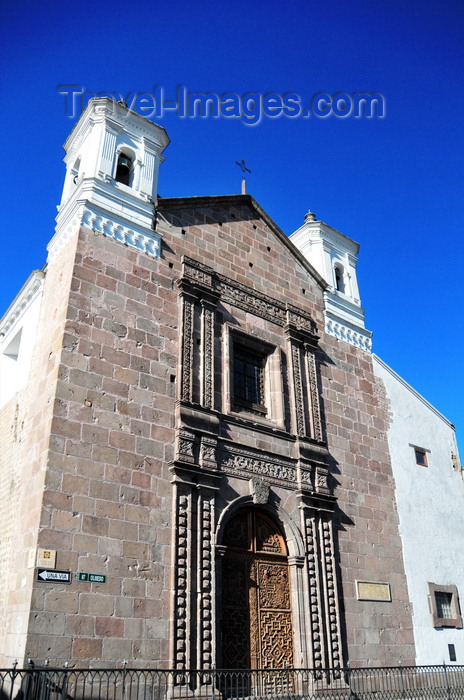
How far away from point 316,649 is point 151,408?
16.6ft

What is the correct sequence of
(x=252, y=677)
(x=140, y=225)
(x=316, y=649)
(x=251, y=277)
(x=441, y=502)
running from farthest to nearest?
(x=441, y=502) < (x=251, y=277) < (x=140, y=225) < (x=316, y=649) < (x=252, y=677)

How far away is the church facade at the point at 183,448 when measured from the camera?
8.41m

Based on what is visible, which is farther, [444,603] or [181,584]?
[444,603]

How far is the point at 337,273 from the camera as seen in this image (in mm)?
16234

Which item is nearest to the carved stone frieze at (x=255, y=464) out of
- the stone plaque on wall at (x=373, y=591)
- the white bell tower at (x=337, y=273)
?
the stone plaque on wall at (x=373, y=591)

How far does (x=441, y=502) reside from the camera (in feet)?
48.5

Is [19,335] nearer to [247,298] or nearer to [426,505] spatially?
[247,298]

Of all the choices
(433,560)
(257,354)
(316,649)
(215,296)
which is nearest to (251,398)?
(257,354)

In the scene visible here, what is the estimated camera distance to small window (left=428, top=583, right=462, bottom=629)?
42.5ft

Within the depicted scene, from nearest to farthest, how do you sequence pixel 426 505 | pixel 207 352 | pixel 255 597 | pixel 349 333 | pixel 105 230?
pixel 255 597 → pixel 105 230 → pixel 207 352 → pixel 426 505 → pixel 349 333

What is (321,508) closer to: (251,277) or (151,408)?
(151,408)

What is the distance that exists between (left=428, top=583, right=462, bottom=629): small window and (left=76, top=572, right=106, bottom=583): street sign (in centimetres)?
791

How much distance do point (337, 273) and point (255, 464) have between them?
6987mm

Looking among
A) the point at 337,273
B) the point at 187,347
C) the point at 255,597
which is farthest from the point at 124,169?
the point at 255,597
